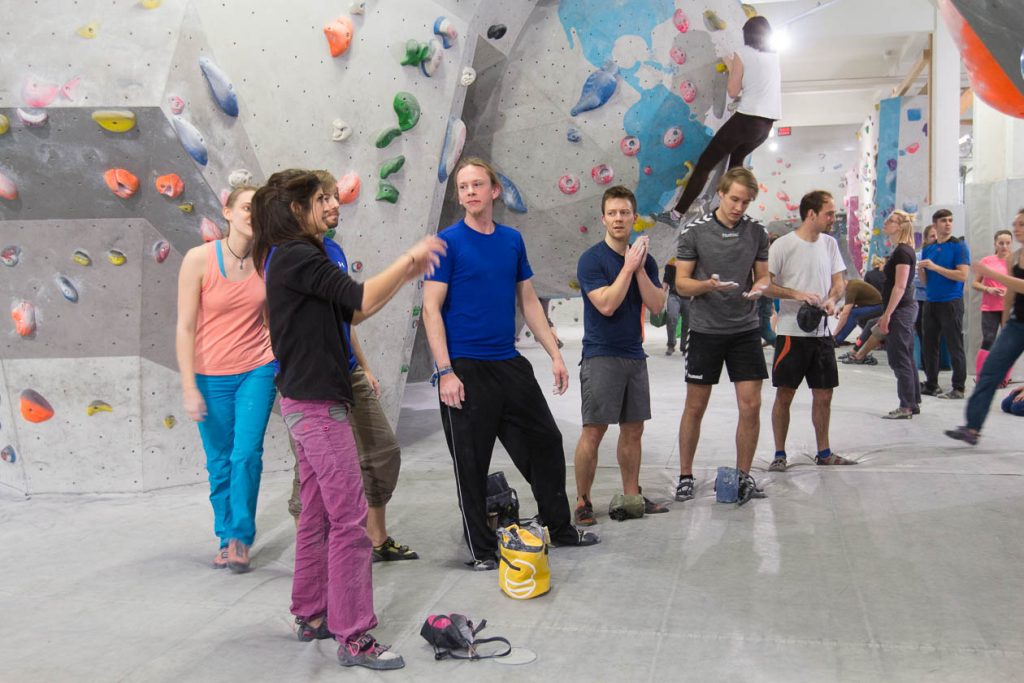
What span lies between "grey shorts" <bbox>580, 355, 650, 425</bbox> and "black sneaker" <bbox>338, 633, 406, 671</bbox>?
171 cm

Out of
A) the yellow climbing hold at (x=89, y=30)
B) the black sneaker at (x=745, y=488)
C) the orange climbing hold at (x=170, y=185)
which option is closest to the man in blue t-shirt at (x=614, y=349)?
the black sneaker at (x=745, y=488)

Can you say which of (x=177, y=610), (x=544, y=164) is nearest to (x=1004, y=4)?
(x=544, y=164)

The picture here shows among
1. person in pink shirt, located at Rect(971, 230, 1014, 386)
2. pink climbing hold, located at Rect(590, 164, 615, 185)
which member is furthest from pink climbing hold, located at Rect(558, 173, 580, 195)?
person in pink shirt, located at Rect(971, 230, 1014, 386)

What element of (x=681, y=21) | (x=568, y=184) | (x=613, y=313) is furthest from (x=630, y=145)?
(x=613, y=313)

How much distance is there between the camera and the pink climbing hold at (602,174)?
5.86 m

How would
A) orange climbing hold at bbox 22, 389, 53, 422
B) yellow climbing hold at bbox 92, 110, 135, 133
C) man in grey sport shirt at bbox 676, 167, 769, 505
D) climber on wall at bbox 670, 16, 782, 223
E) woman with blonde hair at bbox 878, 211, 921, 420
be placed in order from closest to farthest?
man in grey sport shirt at bbox 676, 167, 769, 505 → yellow climbing hold at bbox 92, 110, 135, 133 → orange climbing hold at bbox 22, 389, 53, 422 → climber on wall at bbox 670, 16, 782, 223 → woman with blonde hair at bbox 878, 211, 921, 420

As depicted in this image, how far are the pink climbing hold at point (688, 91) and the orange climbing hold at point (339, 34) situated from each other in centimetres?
210

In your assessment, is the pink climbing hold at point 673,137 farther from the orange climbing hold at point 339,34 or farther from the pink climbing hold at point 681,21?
the orange climbing hold at point 339,34

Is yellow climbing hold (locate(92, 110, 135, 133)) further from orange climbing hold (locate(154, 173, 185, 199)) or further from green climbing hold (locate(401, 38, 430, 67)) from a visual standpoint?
green climbing hold (locate(401, 38, 430, 67))

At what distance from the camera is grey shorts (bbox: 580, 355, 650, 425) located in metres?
4.18

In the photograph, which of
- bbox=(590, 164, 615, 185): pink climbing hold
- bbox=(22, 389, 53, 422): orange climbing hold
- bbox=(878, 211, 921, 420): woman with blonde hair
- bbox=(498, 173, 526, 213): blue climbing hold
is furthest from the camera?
bbox=(878, 211, 921, 420): woman with blonde hair

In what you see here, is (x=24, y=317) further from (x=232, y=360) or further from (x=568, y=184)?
(x=568, y=184)

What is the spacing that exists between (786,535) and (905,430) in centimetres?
286

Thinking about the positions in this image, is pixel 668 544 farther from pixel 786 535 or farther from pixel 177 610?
pixel 177 610
